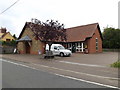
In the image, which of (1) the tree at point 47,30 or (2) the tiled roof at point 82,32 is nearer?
(1) the tree at point 47,30

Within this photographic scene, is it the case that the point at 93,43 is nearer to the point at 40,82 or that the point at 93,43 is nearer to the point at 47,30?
the point at 47,30

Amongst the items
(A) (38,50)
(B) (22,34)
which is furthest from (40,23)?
(B) (22,34)

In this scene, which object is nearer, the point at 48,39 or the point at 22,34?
the point at 48,39

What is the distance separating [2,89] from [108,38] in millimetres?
43147

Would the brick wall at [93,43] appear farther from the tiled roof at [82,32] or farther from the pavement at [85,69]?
the pavement at [85,69]

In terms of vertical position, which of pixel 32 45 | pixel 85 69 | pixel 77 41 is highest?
pixel 77 41

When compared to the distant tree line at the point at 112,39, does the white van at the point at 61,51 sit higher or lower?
lower

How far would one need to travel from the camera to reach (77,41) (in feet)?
121

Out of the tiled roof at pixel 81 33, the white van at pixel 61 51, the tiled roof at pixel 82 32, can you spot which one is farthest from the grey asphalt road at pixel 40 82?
the tiled roof at pixel 81 33

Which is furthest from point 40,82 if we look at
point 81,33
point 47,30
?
point 81,33

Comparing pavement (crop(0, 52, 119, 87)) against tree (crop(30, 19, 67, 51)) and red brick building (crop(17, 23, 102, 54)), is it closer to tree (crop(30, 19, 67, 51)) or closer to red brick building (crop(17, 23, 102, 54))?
tree (crop(30, 19, 67, 51))

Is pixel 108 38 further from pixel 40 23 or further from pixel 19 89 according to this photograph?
pixel 19 89

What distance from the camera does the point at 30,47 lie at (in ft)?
127

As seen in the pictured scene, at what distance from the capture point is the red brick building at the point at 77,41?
119 ft
